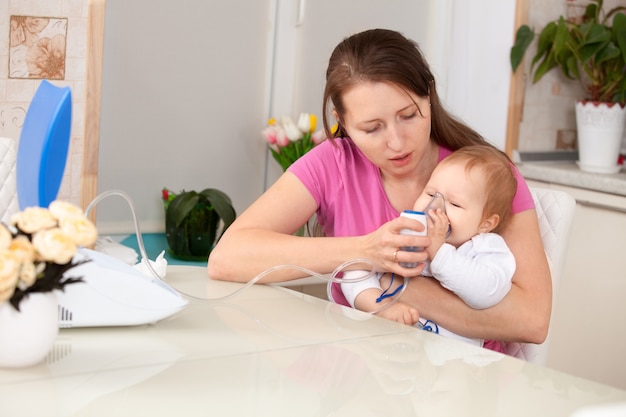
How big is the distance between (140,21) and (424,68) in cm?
144

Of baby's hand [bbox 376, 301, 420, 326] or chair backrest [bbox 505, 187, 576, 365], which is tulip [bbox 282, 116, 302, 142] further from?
baby's hand [bbox 376, 301, 420, 326]

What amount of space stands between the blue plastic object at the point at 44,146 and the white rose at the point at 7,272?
232 mm

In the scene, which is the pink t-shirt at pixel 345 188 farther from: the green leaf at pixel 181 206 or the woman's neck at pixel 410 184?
the green leaf at pixel 181 206

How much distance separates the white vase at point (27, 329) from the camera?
3.41 ft

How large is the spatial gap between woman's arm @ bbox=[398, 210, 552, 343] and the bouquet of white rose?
0.78 meters

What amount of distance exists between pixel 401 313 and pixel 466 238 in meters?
0.24

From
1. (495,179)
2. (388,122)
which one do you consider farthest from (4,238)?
(495,179)

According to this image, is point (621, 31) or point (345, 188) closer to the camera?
point (345, 188)

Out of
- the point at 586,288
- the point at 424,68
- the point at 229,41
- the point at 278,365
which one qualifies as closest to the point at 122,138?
the point at 229,41

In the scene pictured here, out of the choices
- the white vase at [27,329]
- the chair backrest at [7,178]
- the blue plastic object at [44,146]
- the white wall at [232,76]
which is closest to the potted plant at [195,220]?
the white wall at [232,76]

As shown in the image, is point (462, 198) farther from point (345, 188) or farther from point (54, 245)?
point (54, 245)

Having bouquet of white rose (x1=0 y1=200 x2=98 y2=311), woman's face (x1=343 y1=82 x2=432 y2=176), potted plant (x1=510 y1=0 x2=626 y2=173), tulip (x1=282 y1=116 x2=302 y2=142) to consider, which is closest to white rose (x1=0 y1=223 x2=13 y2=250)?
bouquet of white rose (x1=0 y1=200 x2=98 y2=311)

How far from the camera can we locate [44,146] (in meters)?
1.16

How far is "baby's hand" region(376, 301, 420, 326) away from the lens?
5.12 feet
